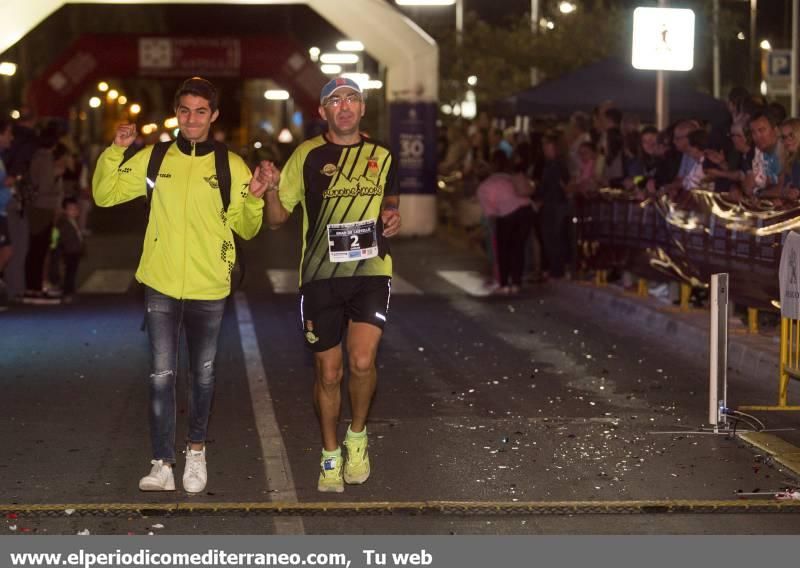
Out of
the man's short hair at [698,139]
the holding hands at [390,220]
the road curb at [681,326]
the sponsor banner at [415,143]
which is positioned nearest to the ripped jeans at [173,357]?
the holding hands at [390,220]

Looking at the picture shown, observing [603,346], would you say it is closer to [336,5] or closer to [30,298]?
[30,298]

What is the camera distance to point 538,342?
594 inches

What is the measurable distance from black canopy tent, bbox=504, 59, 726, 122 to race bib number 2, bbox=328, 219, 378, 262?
17057mm

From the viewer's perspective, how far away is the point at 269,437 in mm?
10000

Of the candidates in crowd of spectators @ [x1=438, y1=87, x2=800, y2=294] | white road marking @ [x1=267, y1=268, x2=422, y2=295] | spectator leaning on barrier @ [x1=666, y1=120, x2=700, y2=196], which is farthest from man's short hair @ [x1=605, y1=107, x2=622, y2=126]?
spectator leaning on barrier @ [x1=666, y1=120, x2=700, y2=196]

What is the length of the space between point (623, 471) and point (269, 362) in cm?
513

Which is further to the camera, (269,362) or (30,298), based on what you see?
(30,298)

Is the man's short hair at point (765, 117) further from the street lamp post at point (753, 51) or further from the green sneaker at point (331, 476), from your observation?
the street lamp post at point (753, 51)

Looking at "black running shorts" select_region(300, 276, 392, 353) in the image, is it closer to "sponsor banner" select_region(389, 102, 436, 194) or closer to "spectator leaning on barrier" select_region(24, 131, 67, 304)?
"spectator leaning on barrier" select_region(24, 131, 67, 304)

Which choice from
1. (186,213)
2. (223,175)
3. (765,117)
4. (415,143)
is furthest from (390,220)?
(415,143)

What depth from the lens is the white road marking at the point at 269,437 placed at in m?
7.64

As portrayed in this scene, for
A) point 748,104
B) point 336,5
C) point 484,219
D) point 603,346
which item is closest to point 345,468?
point 603,346

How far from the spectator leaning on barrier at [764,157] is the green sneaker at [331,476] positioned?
669 centimetres

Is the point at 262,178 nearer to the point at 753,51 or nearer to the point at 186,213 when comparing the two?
the point at 186,213
